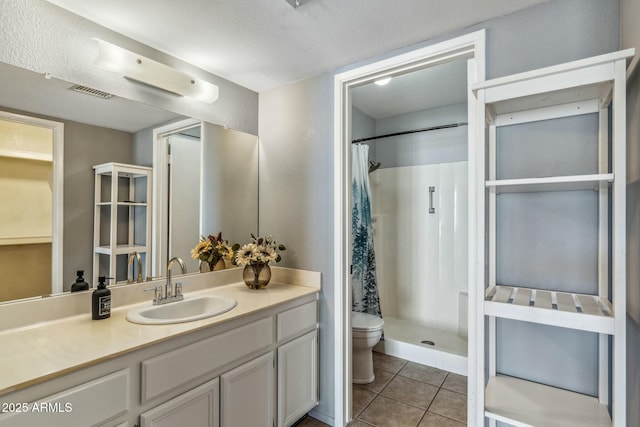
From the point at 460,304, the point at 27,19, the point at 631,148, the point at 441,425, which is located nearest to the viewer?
the point at 631,148

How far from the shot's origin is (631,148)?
1.11m

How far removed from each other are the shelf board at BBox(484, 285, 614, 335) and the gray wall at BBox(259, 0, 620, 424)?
23 cm

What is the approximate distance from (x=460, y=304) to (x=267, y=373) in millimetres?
2060

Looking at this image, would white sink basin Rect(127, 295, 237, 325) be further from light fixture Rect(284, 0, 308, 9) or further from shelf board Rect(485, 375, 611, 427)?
light fixture Rect(284, 0, 308, 9)

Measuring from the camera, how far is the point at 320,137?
Answer: 2.07m

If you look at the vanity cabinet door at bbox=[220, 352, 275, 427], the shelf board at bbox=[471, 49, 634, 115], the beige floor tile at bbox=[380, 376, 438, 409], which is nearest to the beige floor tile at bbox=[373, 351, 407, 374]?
the beige floor tile at bbox=[380, 376, 438, 409]

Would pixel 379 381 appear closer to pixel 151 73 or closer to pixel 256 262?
pixel 256 262

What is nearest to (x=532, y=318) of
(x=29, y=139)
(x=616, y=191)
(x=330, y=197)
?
(x=616, y=191)

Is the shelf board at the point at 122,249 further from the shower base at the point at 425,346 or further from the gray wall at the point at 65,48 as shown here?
the shower base at the point at 425,346

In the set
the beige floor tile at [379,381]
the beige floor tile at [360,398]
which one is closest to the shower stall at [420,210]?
the beige floor tile at [379,381]

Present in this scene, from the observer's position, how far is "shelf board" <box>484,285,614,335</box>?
103 cm

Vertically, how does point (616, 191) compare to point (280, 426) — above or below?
above

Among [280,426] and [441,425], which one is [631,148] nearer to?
[441,425]

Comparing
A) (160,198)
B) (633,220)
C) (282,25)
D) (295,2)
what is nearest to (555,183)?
(633,220)
